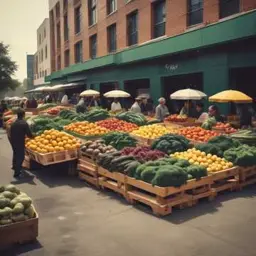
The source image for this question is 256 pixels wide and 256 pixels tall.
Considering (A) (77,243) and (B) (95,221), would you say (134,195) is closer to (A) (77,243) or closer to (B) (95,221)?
(B) (95,221)

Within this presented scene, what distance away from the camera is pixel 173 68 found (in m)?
19.2

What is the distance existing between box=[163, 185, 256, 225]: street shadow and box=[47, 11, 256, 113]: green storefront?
6.90 metres

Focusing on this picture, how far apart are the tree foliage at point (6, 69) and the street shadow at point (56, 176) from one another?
53.2 meters

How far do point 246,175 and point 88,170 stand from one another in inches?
160

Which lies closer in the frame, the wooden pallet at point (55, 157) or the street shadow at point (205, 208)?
the street shadow at point (205, 208)

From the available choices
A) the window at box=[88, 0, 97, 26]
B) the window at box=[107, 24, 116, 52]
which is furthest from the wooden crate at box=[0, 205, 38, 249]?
the window at box=[88, 0, 97, 26]

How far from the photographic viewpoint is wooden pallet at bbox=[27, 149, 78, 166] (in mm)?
9711

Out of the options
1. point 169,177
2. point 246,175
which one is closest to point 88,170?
point 169,177

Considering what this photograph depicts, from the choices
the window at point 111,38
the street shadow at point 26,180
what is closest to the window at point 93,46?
the window at point 111,38

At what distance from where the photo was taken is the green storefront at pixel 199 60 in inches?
551

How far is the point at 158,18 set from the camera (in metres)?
22.0

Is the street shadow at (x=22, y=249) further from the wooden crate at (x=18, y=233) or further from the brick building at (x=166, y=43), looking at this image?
the brick building at (x=166, y=43)

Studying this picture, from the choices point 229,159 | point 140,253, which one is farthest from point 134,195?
point 229,159

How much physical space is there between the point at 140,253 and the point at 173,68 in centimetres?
1503
